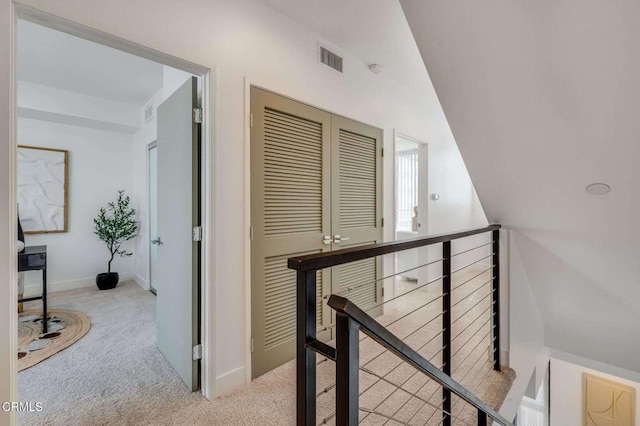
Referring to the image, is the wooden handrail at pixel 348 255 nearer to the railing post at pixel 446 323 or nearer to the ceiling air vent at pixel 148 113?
the railing post at pixel 446 323

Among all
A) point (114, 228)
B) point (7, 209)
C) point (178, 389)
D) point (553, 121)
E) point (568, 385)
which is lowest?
point (568, 385)

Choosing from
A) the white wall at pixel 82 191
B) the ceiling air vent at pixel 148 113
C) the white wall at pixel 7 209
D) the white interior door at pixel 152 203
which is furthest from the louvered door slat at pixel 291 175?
the white wall at pixel 82 191

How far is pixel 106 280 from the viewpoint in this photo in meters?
4.14

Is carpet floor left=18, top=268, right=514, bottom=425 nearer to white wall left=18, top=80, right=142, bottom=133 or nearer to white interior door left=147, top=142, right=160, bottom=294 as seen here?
white interior door left=147, top=142, right=160, bottom=294

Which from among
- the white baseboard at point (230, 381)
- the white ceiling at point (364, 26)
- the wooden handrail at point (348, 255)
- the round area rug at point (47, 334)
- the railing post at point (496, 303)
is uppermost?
the white ceiling at point (364, 26)

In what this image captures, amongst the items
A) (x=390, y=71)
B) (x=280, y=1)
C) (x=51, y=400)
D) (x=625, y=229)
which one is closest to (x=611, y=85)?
(x=625, y=229)

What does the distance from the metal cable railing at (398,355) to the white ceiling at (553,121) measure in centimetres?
40

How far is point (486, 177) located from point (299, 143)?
135cm

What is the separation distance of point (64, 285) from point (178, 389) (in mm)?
3441

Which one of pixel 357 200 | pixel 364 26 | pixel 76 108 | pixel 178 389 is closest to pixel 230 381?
pixel 178 389

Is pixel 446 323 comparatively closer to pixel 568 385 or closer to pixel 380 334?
pixel 380 334

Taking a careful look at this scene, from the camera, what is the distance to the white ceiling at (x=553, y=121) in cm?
117

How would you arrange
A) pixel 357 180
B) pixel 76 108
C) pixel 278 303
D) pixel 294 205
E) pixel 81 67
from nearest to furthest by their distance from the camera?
pixel 278 303, pixel 294 205, pixel 357 180, pixel 81 67, pixel 76 108

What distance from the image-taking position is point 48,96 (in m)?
3.69
